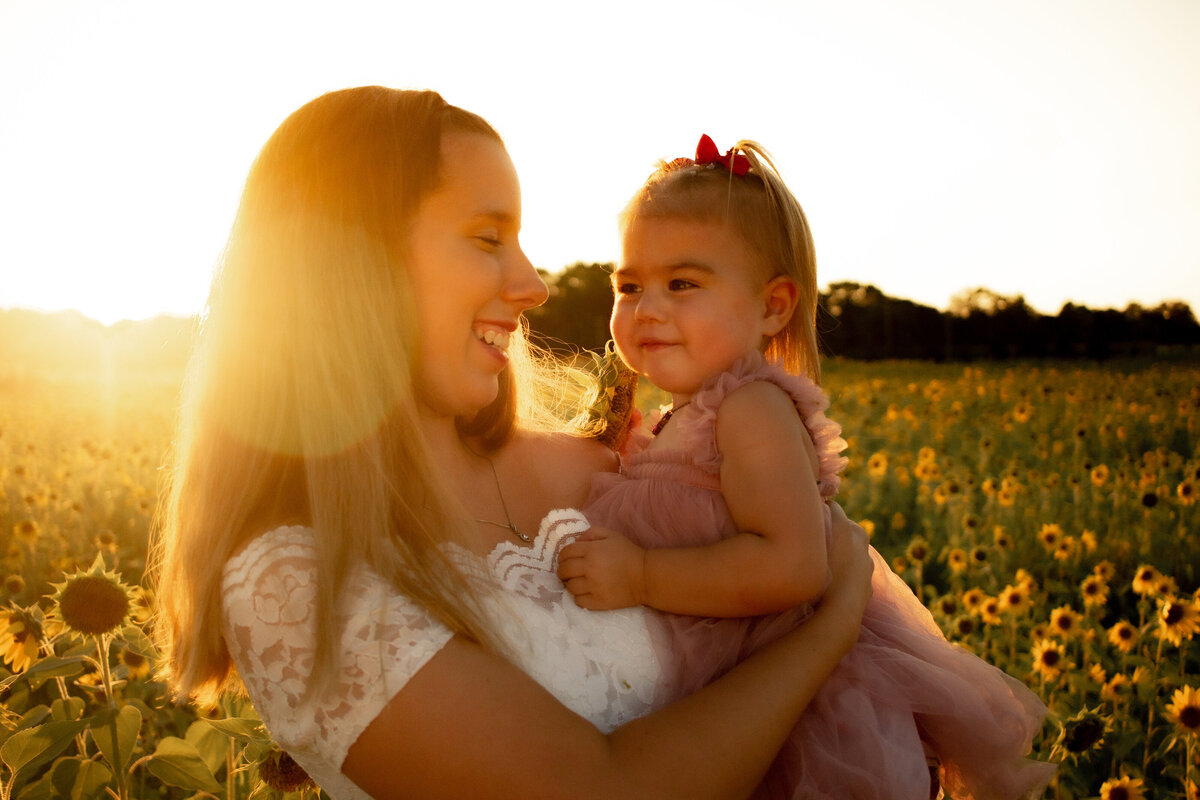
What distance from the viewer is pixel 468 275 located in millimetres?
1740

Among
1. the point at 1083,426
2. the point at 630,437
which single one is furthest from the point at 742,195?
the point at 1083,426

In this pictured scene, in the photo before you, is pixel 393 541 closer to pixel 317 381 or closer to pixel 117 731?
pixel 317 381

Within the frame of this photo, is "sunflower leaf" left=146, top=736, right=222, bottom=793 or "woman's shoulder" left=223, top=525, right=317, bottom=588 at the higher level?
"woman's shoulder" left=223, top=525, right=317, bottom=588

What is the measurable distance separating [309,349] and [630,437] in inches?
42.9

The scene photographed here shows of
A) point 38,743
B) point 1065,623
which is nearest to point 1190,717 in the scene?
point 1065,623

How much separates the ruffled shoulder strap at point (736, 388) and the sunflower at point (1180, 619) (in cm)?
218

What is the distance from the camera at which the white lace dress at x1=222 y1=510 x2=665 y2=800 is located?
1.37m

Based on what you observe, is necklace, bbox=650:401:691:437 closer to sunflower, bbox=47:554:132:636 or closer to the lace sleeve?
the lace sleeve

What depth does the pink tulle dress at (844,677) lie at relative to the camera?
69.2 inches

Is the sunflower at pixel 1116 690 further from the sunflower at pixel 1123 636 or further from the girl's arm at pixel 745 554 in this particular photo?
the girl's arm at pixel 745 554

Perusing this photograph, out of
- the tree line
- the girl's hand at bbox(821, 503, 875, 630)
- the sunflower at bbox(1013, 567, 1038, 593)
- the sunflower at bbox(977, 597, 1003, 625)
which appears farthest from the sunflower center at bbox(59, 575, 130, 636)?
the tree line

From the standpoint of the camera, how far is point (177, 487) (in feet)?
5.90

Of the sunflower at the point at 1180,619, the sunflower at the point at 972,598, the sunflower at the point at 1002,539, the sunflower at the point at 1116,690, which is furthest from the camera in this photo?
the sunflower at the point at 1002,539

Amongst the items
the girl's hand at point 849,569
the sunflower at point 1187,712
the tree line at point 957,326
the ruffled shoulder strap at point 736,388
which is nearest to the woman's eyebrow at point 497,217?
the ruffled shoulder strap at point 736,388
